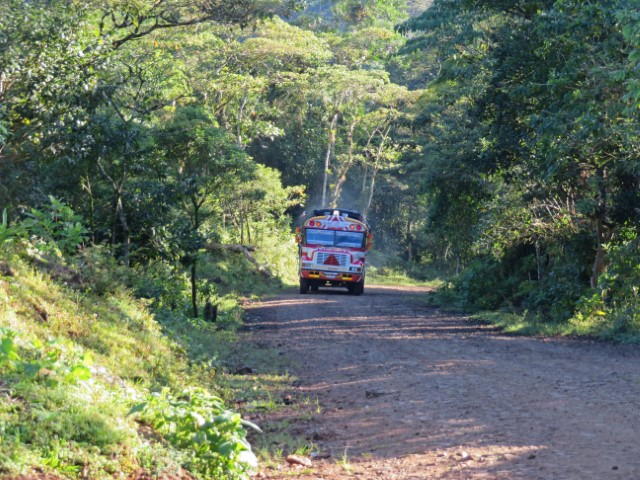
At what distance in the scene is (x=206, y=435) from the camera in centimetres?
603

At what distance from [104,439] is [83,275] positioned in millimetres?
6377

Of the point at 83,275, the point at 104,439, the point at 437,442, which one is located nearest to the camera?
the point at 104,439

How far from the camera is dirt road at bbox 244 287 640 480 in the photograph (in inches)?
251

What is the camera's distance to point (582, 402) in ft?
27.8

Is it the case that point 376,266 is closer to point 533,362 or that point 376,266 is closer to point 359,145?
point 359,145

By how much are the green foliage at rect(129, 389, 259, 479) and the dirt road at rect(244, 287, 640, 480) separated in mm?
535

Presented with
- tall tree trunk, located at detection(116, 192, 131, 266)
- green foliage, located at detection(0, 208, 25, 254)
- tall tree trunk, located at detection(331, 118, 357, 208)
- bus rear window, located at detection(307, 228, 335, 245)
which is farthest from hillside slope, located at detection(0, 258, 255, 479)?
tall tree trunk, located at detection(331, 118, 357, 208)

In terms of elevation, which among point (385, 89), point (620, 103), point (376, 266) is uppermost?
point (385, 89)

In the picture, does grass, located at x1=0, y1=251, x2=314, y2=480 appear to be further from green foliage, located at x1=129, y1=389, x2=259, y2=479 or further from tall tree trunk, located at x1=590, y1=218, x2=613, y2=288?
tall tree trunk, located at x1=590, y1=218, x2=613, y2=288

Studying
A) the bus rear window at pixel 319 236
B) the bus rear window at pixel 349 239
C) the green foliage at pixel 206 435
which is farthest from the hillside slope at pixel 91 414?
the bus rear window at pixel 349 239

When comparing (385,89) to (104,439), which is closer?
(104,439)

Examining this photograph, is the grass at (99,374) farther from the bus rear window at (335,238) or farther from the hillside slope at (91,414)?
the bus rear window at (335,238)

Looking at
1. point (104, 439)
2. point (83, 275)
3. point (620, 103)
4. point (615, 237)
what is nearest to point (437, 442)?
point (104, 439)

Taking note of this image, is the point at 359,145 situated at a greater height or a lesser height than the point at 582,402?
greater
